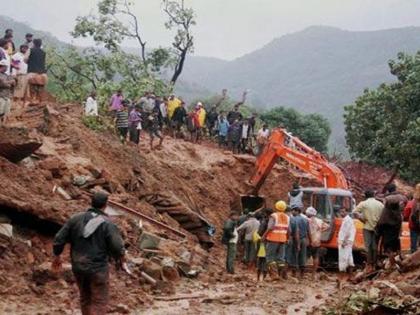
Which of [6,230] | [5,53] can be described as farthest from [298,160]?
[6,230]

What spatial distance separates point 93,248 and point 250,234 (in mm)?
8962

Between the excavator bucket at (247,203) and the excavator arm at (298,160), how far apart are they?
90cm

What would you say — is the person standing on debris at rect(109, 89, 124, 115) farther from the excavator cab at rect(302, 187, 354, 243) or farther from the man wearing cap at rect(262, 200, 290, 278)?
the man wearing cap at rect(262, 200, 290, 278)

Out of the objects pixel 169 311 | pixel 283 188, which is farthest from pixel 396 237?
pixel 283 188

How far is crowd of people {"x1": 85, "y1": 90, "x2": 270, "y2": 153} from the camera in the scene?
22.0m

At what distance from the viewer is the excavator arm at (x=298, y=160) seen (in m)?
19.0

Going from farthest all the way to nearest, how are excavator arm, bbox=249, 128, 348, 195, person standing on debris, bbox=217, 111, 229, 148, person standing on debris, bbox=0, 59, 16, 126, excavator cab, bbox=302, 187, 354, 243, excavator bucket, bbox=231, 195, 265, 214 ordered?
1. person standing on debris, bbox=217, 111, 229, 148
2. excavator bucket, bbox=231, 195, 265, 214
3. excavator arm, bbox=249, 128, 348, 195
4. excavator cab, bbox=302, 187, 354, 243
5. person standing on debris, bbox=0, 59, 16, 126

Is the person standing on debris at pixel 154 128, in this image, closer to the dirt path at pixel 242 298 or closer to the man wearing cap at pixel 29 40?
the man wearing cap at pixel 29 40

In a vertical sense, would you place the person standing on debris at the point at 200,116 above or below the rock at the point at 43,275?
above

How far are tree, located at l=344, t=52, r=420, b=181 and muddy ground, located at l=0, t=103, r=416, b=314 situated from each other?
23.3 ft

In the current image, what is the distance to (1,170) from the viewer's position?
12000 millimetres

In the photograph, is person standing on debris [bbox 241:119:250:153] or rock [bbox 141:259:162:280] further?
person standing on debris [bbox 241:119:250:153]

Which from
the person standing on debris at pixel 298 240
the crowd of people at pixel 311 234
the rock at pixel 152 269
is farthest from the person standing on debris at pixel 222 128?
the rock at pixel 152 269

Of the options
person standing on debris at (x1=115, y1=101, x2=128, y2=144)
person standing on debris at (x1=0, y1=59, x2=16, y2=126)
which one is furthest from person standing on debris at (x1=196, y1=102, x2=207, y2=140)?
person standing on debris at (x1=0, y1=59, x2=16, y2=126)
